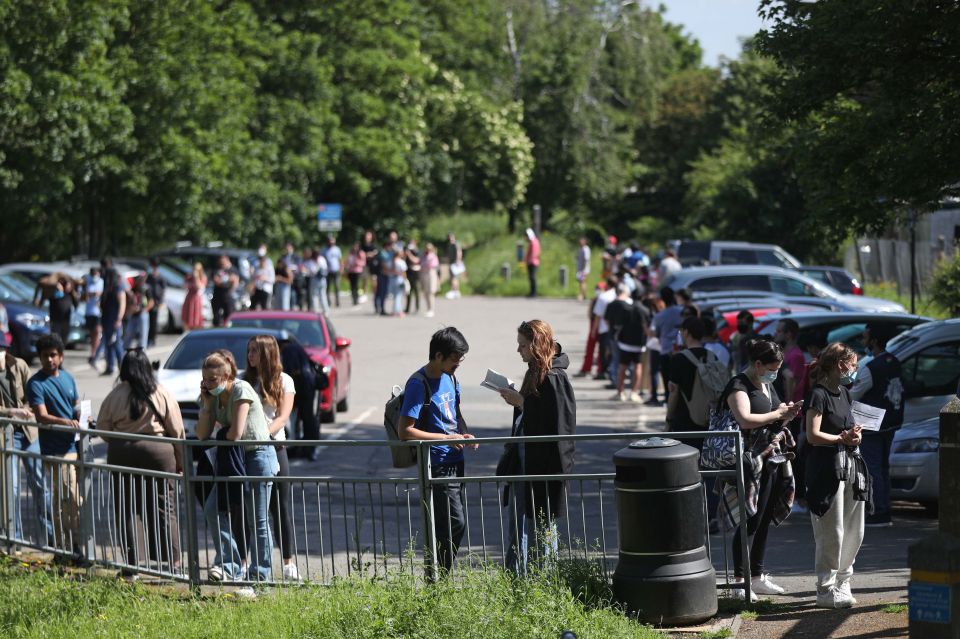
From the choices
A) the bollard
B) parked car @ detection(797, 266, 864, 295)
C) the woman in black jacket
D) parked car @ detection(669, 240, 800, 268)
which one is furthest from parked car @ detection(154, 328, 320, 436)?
parked car @ detection(669, 240, 800, 268)

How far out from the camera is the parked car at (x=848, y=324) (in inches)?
611

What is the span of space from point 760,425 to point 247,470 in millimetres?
3313

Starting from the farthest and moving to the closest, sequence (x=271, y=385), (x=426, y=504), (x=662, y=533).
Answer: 1. (x=271, y=385)
2. (x=426, y=504)
3. (x=662, y=533)

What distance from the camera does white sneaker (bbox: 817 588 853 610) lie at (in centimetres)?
829

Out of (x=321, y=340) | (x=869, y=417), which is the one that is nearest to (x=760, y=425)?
(x=869, y=417)

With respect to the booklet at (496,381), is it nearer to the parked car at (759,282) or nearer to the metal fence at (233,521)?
the metal fence at (233,521)

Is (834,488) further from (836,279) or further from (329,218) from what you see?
(329,218)

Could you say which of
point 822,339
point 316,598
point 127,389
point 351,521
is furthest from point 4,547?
point 822,339

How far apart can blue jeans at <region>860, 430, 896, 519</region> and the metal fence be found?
1.72m

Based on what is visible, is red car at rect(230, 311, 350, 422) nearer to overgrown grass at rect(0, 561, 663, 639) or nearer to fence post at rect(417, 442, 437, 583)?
overgrown grass at rect(0, 561, 663, 639)

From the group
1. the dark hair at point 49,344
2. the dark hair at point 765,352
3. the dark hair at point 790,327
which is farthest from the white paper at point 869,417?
the dark hair at point 49,344

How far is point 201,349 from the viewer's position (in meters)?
16.5

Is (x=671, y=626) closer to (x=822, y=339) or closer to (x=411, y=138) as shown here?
(x=822, y=339)

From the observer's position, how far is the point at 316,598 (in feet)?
26.6
